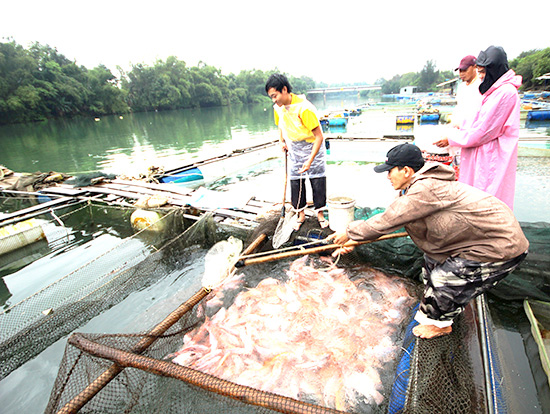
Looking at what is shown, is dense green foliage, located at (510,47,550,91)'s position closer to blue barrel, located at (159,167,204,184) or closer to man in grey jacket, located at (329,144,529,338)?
blue barrel, located at (159,167,204,184)

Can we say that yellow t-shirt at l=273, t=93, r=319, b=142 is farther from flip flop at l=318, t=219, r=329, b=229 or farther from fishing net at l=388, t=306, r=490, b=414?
fishing net at l=388, t=306, r=490, b=414

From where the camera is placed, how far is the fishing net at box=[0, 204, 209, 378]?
3121 mm

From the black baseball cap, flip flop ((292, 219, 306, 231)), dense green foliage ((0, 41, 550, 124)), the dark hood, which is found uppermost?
dense green foliage ((0, 41, 550, 124))

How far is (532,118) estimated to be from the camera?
21.4 metres

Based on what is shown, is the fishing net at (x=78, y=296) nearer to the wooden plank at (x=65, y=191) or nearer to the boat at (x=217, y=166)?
the wooden plank at (x=65, y=191)

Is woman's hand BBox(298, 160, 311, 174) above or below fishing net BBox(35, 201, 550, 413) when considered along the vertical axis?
above

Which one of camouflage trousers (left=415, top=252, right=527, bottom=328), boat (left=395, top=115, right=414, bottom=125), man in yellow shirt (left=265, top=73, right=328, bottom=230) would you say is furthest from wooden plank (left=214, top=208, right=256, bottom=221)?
boat (left=395, top=115, right=414, bottom=125)

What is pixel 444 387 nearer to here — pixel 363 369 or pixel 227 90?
pixel 363 369

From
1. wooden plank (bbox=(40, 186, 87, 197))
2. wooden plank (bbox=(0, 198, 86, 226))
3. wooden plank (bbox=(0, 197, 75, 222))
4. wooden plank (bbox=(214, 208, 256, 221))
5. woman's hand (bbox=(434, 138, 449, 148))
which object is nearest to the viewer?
woman's hand (bbox=(434, 138, 449, 148))

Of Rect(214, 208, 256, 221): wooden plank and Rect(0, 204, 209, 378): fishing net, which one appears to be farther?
Rect(214, 208, 256, 221): wooden plank

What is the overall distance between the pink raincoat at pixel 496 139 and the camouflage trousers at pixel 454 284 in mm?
1255

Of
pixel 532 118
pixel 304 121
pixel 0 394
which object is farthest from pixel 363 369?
pixel 532 118

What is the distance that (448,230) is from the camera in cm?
215

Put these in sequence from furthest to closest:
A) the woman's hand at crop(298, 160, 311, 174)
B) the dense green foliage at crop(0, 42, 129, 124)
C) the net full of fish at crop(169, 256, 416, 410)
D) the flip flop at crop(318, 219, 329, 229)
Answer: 1. the dense green foliage at crop(0, 42, 129, 124)
2. the flip flop at crop(318, 219, 329, 229)
3. the woman's hand at crop(298, 160, 311, 174)
4. the net full of fish at crop(169, 256, 416, 410)
